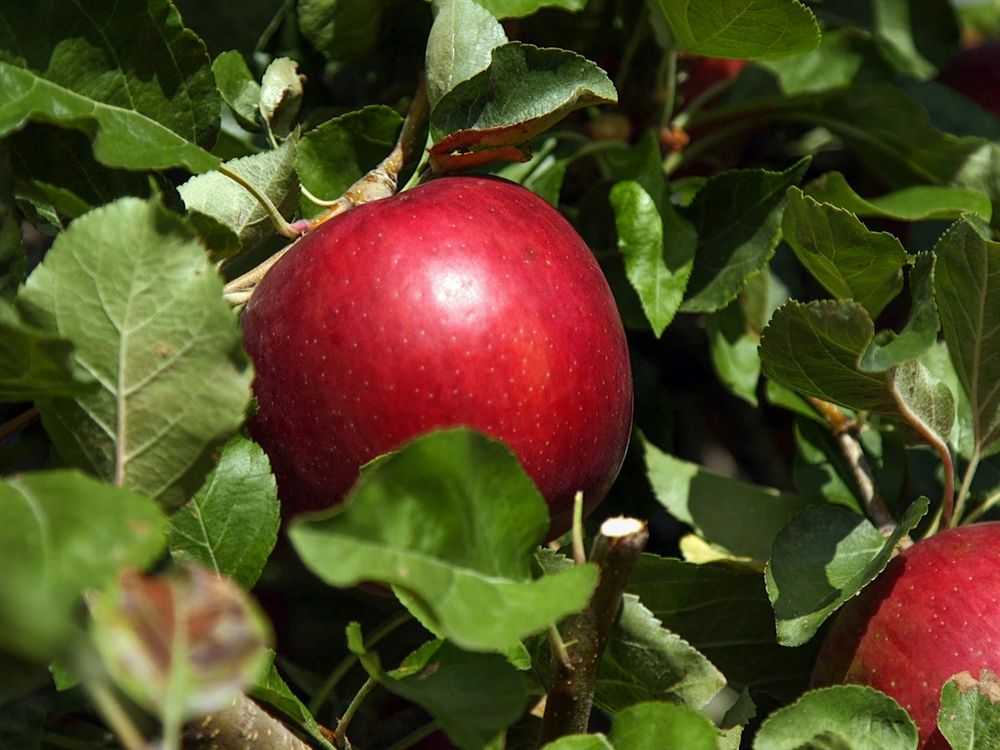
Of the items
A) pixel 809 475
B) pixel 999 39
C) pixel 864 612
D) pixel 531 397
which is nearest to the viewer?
pixel 531 397

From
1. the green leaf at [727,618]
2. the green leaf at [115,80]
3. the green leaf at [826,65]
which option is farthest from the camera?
the green leaf at [826,65]

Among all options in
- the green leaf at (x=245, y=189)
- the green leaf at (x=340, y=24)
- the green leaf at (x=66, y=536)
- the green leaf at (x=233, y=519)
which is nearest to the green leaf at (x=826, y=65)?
the green leaf at (x=340, y=24)

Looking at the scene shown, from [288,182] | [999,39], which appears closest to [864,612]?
[288,182]

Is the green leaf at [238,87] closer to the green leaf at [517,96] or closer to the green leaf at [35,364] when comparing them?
the green leaf at [517,96]

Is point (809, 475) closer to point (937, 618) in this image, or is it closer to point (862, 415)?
point (862, 415)

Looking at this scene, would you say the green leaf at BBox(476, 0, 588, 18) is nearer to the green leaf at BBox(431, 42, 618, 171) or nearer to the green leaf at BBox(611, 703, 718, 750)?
the green leaf at BBox(431, 42, 618, 171)

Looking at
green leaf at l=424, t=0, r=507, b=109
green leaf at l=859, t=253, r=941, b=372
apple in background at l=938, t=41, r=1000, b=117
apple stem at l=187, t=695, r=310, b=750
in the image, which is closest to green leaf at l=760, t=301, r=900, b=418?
green leaf at l=859, t=253, r=941, b=372

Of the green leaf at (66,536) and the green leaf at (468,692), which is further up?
the green leaf at (66,536)
